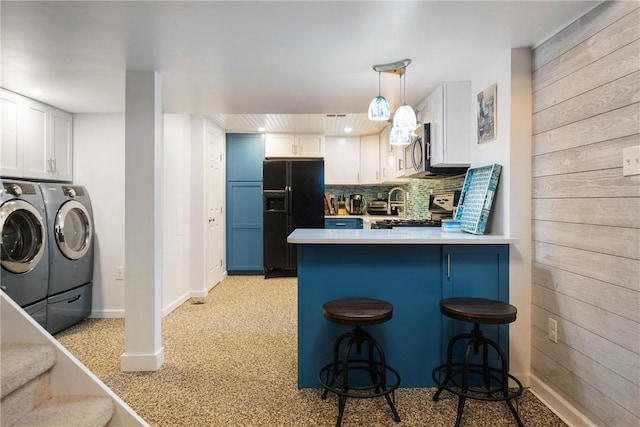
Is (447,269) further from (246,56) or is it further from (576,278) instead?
(246,56)

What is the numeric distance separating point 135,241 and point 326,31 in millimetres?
1835

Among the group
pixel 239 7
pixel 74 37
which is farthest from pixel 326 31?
pixel 74 37

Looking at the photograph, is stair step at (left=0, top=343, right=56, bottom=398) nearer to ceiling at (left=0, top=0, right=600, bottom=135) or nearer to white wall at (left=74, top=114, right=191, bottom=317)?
ceiling at (left=0, top=0, right=600, bottom=135)

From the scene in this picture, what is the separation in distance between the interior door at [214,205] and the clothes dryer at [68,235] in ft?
4.40

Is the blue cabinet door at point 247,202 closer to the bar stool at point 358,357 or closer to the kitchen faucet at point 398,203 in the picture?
the kitchen faucet at point 398,203

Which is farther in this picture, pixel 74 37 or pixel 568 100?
pixel 74 37

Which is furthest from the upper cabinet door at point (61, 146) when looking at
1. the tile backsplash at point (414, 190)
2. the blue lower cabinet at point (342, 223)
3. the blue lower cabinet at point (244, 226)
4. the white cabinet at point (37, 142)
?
the tile backsplash at point (414, 190)

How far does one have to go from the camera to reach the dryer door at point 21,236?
8.25 ft

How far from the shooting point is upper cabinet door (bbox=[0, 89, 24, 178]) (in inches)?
104

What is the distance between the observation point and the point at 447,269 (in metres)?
2.10

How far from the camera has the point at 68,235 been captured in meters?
3.05

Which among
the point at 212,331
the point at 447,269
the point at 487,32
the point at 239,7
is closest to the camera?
the point at 239,7

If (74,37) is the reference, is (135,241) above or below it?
below

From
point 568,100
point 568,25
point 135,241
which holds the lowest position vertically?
point 135,241
